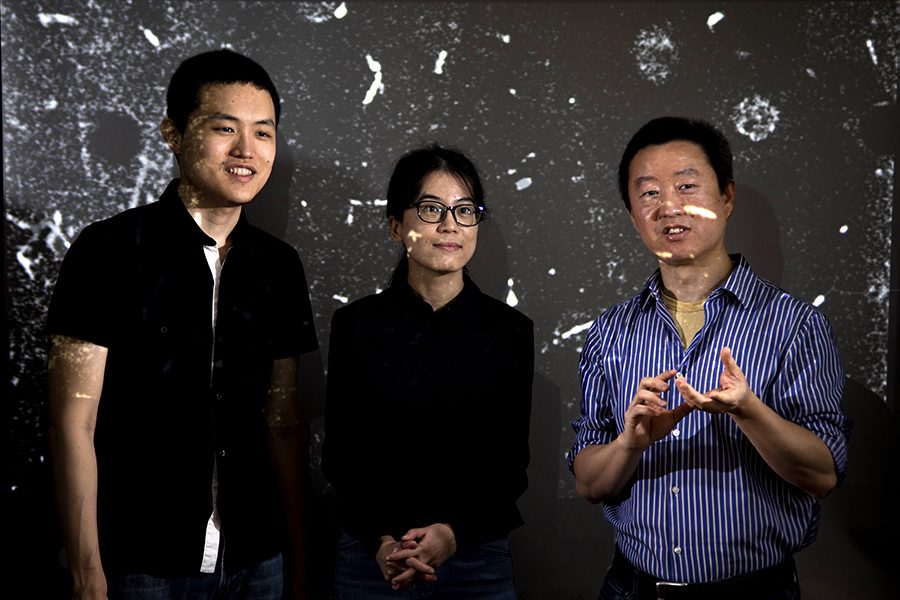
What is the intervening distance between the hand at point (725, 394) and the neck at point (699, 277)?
0.30m

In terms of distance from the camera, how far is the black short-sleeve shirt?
1377 mm

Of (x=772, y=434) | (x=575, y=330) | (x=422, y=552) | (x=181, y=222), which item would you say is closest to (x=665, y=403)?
(x=772, y=434)

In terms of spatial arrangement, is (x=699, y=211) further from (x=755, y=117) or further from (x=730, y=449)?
(x=755, y=117)

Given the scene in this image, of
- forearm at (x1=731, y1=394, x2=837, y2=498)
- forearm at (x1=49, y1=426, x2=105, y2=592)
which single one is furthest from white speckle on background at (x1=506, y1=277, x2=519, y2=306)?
forearm at (x1=49, y1=426, x2=105, y2=592)

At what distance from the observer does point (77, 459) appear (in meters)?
1.34

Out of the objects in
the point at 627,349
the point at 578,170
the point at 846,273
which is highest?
the point at 578,170

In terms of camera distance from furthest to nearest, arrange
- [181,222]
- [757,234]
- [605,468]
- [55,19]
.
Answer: [757,234] → [55,19] → [181,222] → [605,468]

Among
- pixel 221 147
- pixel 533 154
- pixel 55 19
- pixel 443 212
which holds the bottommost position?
pixel 443 212

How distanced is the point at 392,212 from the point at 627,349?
0.60m

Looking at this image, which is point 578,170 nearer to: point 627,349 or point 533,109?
point 533,109

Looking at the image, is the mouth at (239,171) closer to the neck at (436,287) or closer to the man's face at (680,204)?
the neck at (436,287)

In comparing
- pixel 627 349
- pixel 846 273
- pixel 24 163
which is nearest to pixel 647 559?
pixel 627 349

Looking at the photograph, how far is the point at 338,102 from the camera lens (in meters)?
1.85

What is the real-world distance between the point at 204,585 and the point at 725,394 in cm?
100
